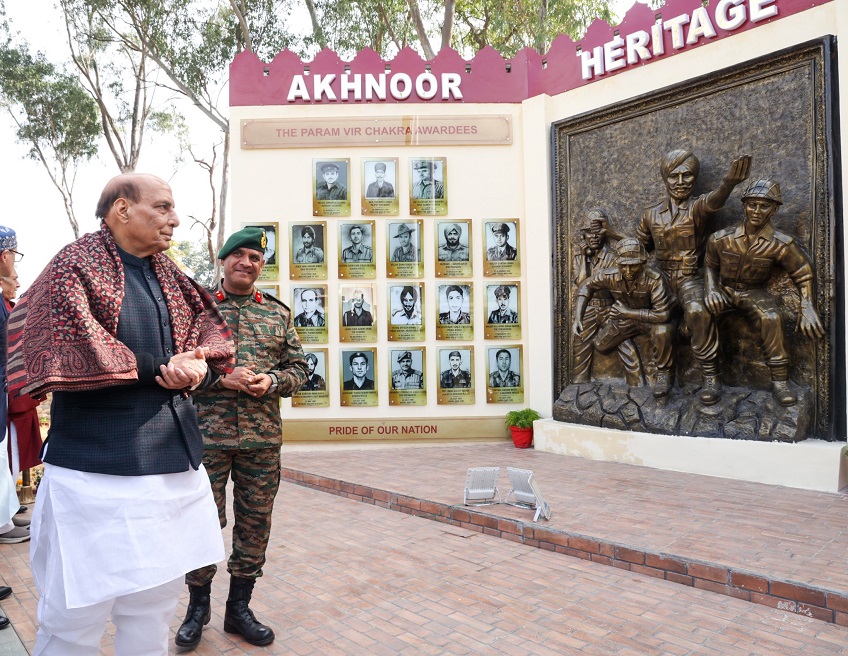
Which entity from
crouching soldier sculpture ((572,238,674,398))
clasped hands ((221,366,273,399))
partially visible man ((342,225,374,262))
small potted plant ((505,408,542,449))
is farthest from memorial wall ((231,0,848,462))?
clasped hands ((221,366,273,399))

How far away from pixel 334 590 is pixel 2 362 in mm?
2398

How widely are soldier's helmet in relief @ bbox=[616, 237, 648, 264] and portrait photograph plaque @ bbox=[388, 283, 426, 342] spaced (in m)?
2.60

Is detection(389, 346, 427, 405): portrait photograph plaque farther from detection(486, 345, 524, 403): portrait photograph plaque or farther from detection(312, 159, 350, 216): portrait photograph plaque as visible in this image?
detection(312, 159, 350, 216): portrait photograph plaque

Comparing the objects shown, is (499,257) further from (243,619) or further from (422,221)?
(243,619)

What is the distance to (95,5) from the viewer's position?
57.1 ft

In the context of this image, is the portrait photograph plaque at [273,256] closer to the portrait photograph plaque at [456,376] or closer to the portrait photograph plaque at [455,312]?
the portrait photograph plaque at [455,312]

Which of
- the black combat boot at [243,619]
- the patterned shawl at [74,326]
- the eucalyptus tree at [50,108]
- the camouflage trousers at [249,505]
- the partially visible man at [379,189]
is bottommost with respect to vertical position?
the black combat boot at [243,619]

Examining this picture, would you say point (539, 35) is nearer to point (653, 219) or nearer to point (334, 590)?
point (653, 219)

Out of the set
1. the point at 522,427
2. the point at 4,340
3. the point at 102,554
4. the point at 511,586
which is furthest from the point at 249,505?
the point at 522,427

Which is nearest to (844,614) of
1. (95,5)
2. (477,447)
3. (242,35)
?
(477,447)

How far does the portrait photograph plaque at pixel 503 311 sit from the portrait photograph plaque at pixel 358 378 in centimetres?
155

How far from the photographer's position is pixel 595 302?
25.1 ft

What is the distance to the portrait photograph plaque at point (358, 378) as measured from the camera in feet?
27.7

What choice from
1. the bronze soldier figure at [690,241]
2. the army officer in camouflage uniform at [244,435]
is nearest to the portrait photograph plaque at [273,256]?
the bronze soldier figure at [690,241]
